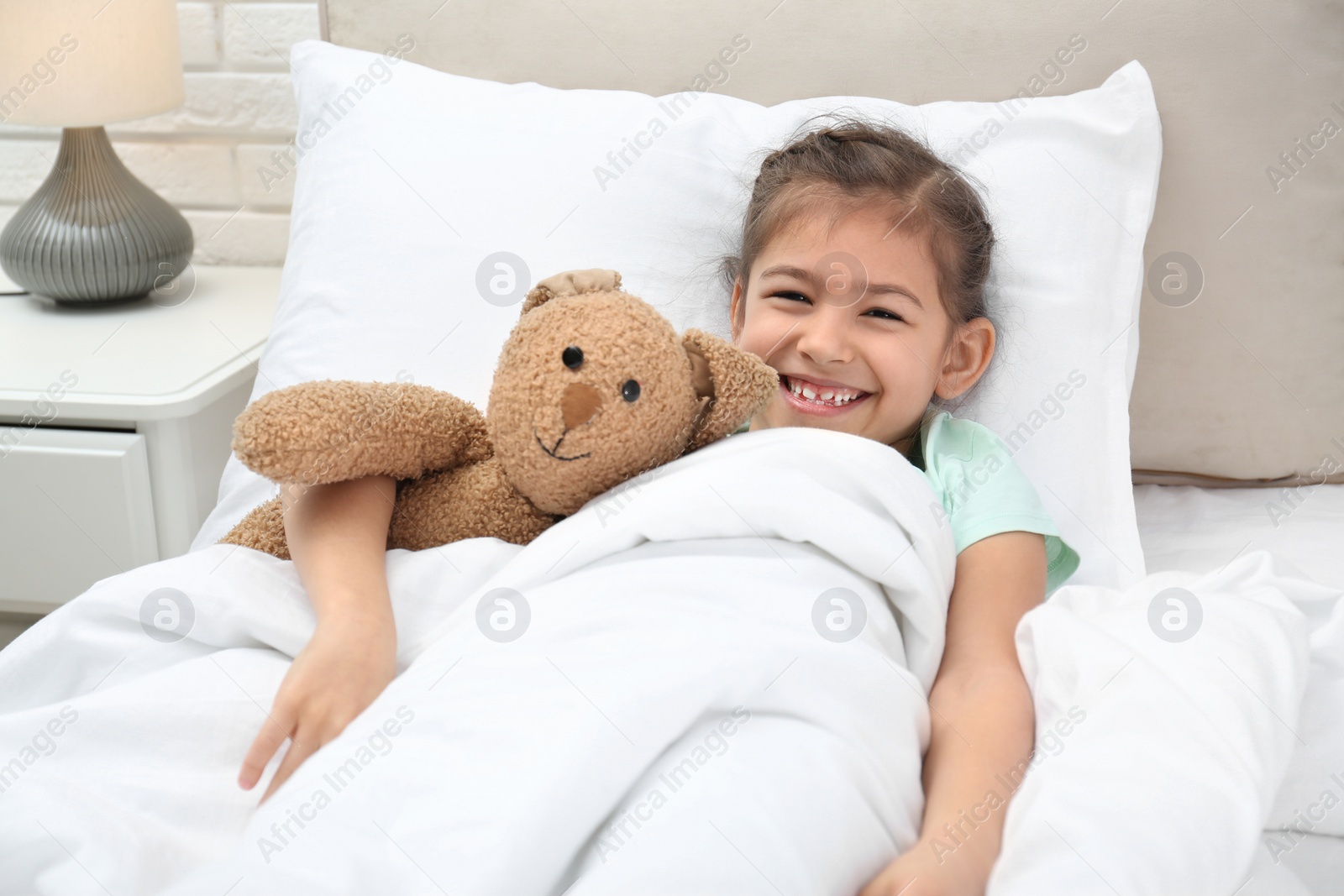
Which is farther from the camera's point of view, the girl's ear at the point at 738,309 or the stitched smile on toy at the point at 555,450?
the girl's ear at the point at 738,309

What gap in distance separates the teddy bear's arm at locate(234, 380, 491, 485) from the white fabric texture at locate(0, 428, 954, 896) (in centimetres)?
8

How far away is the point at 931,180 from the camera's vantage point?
35.8 inches

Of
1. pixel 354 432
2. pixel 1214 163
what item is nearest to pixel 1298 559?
pixel 1214 163

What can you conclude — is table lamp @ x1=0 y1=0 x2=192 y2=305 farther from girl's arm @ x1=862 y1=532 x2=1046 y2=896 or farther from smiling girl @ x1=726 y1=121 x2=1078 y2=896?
girl's arm @ x1=862 y1=532 x2=1046 y2=896

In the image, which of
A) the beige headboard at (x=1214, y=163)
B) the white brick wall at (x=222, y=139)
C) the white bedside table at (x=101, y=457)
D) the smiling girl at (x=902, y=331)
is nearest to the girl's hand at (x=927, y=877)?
the smiling girl at (x=902, y=331)

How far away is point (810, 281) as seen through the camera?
2.87 feet

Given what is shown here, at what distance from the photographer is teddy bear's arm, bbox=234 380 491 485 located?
67 centimetres

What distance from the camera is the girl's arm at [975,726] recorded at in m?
0.56

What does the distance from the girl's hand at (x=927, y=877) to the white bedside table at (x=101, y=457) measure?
920 mm

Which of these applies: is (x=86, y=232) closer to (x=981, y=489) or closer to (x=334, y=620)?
(x=334, y=620)

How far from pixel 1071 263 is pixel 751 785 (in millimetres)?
700

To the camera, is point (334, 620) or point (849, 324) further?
point (849, 324)

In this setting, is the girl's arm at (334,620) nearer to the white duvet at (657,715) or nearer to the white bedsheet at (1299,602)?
the white duvet at (657,715)

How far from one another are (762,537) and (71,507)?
896 millimetres
